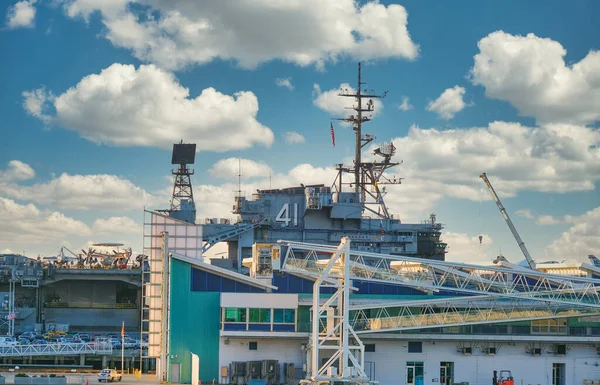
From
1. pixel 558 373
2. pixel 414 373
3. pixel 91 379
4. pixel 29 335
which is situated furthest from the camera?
pixel 29 335

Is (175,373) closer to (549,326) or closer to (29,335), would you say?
(549,326)

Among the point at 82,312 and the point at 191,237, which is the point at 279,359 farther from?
the point at 82,312

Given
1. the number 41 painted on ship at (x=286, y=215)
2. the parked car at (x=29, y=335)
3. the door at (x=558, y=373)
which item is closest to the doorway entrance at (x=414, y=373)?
the door at (x=558, y=373)

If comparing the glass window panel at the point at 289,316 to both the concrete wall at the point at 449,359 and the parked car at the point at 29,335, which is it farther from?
the parked car at the point at 29,335

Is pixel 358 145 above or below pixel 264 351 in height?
above

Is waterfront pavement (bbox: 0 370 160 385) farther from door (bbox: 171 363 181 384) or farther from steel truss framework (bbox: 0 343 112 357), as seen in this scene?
steel truss framework (bbox: 0 343 112 357)

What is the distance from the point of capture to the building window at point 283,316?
184 ft

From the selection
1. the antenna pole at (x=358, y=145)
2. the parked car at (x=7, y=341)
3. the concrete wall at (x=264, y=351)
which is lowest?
the parked car at (x=7, y=341)

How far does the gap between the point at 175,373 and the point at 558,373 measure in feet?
78.6

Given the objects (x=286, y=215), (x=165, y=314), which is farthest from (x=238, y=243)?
(x=165, y=314)

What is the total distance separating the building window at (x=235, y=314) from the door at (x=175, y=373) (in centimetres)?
463

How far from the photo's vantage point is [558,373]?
2308 inches

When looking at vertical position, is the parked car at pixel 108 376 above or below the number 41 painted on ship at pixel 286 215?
below

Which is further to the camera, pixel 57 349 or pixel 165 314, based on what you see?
pixel 57 349
